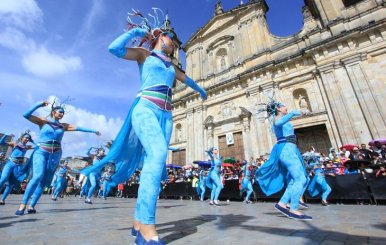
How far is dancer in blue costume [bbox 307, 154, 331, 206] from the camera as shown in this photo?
7.27m

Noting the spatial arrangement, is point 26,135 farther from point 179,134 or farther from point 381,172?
point 179,134

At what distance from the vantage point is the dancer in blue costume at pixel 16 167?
6453 millimetres

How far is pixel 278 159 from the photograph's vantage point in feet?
14.7

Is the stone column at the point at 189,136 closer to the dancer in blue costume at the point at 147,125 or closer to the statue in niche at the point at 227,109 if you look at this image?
the statue in niche at the point at 227,109

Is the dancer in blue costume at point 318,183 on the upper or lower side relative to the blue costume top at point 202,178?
lower

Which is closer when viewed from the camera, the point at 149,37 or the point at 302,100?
the point at 149,37

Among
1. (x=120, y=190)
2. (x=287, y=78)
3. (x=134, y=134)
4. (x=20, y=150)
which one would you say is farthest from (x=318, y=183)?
(x=120, y=190)

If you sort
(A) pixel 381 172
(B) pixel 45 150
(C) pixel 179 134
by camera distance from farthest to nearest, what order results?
(C) pixel 179 134 < (A) pixel 381 172 < (B) pixel 45 150

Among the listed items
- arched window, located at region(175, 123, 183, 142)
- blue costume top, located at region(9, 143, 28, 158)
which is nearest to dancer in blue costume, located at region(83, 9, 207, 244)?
blue costume top, located at region(9, 143, 28, 158)

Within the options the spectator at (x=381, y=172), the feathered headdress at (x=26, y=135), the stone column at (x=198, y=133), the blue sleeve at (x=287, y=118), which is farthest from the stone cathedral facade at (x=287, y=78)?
the feathered headdress at (x=26, y=135)

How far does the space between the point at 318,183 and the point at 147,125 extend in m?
7.40

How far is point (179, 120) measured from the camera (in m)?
23.8

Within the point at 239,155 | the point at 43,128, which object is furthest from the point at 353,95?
the point at 43,128

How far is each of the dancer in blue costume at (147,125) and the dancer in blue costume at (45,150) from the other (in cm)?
282
